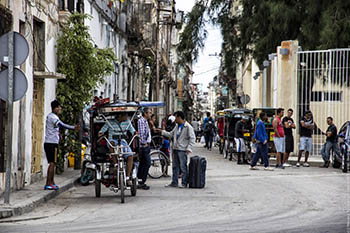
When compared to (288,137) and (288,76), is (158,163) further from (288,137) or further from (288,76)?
(288,76)

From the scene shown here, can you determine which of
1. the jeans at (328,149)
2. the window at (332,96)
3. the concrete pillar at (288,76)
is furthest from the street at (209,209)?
the concrete pillar at (288,76)

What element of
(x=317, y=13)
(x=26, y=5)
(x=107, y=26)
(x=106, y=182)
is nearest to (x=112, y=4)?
(x=107, y=26)

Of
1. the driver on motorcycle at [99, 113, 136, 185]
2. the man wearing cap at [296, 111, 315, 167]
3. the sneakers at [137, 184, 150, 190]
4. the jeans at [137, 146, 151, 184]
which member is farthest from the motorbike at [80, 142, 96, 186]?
the man wearing cap at [296, 111, 315, 167]

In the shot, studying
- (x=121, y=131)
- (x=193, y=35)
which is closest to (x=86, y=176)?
(x=121, y=131)

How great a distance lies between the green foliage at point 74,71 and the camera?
58.4 ft

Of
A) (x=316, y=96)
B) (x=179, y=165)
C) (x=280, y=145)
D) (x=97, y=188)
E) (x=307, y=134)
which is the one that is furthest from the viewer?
(x=316, y=96)

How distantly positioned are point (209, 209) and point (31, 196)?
3.41 meters

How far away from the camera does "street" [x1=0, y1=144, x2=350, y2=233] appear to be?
9.06m

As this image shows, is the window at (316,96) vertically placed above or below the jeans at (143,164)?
above

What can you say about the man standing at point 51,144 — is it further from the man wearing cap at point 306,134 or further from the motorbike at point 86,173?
the man wearing cap at point 306,134

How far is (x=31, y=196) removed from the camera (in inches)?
482

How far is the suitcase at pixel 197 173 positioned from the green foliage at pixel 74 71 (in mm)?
3933

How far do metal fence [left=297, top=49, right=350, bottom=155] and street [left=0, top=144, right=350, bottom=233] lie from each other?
770 cm

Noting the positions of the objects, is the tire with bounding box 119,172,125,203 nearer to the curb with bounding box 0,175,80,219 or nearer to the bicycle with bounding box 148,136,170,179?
the curb with bounding box 0,175,80,219
